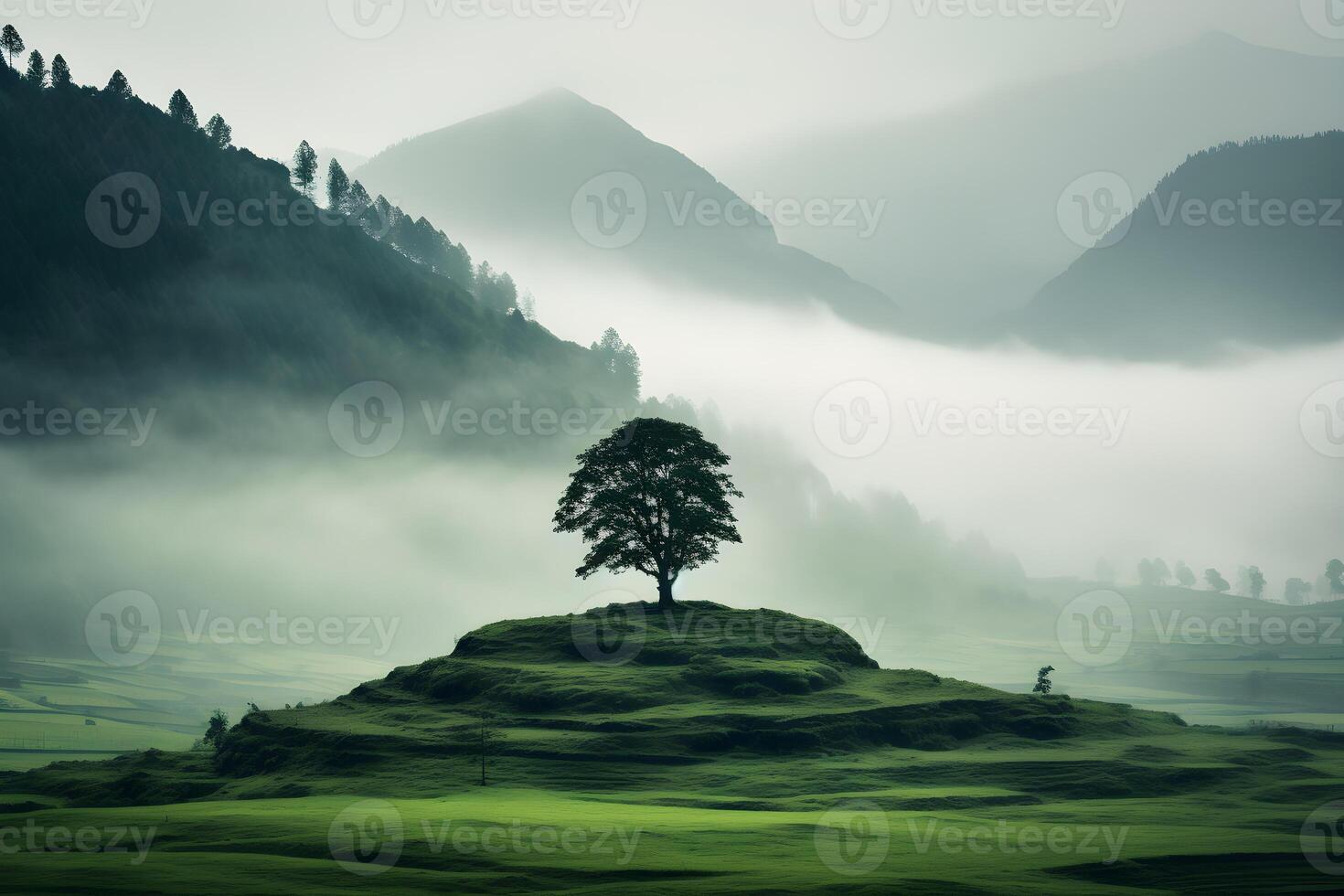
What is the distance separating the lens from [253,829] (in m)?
90.4

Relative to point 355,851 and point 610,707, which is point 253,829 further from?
point 610,707

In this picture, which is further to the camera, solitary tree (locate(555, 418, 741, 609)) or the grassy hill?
solitary tree (locate(555, 418, 741, 609))

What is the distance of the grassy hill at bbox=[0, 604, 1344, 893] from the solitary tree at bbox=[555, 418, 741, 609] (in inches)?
346

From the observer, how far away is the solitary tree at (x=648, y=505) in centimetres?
15288

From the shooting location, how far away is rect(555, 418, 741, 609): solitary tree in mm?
152875

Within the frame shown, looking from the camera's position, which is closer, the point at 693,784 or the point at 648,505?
the point at 693,784

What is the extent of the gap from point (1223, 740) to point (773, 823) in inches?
2749

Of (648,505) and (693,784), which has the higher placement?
(648,505)

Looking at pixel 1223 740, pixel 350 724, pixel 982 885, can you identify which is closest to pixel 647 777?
pixel 350 724

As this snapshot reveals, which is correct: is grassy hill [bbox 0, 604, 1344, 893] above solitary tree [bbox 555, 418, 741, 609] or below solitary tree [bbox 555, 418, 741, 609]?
below

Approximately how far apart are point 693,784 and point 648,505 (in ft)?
149

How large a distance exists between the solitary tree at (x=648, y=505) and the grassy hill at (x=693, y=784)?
879 centimetres

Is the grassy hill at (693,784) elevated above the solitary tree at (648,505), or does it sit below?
below

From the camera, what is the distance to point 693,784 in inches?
4584
